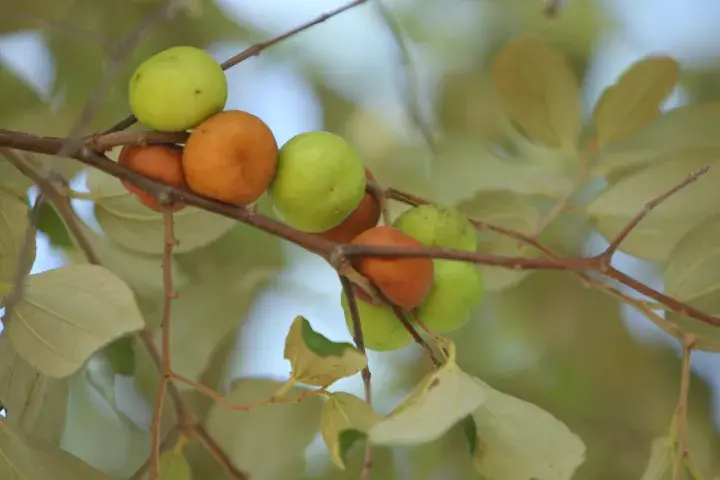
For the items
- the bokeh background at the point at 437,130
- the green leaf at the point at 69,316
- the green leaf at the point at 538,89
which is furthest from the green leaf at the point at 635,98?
the green leaf at the point at 69,316

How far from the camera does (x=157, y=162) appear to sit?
0.25 metres

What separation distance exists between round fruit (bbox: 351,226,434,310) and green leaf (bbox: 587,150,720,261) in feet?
0.42

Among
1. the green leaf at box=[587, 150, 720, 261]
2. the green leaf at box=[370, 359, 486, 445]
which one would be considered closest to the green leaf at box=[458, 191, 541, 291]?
the green leaf at box=[587, 150, 720, 261]

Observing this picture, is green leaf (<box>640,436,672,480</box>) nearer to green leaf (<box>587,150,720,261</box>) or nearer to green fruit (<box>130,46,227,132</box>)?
green leaf (<box>587,150,720,261</box>)

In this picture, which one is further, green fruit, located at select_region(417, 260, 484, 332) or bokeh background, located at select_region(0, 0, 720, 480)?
bokeh background, located at select_region(0, 0, 720, 480)

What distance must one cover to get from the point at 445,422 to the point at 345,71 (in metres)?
0.39

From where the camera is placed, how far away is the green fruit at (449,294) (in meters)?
0.27

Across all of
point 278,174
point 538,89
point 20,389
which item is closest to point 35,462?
point 20,389

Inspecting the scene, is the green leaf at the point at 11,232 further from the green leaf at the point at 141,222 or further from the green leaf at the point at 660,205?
the green leaf at the point at 660,205

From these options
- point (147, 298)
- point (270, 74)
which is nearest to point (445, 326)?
point (147, 298)

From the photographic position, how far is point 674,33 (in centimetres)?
57

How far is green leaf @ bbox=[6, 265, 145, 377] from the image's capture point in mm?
253

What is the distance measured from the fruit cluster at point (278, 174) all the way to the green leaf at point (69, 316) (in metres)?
0.03

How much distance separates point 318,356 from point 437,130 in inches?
12.5
